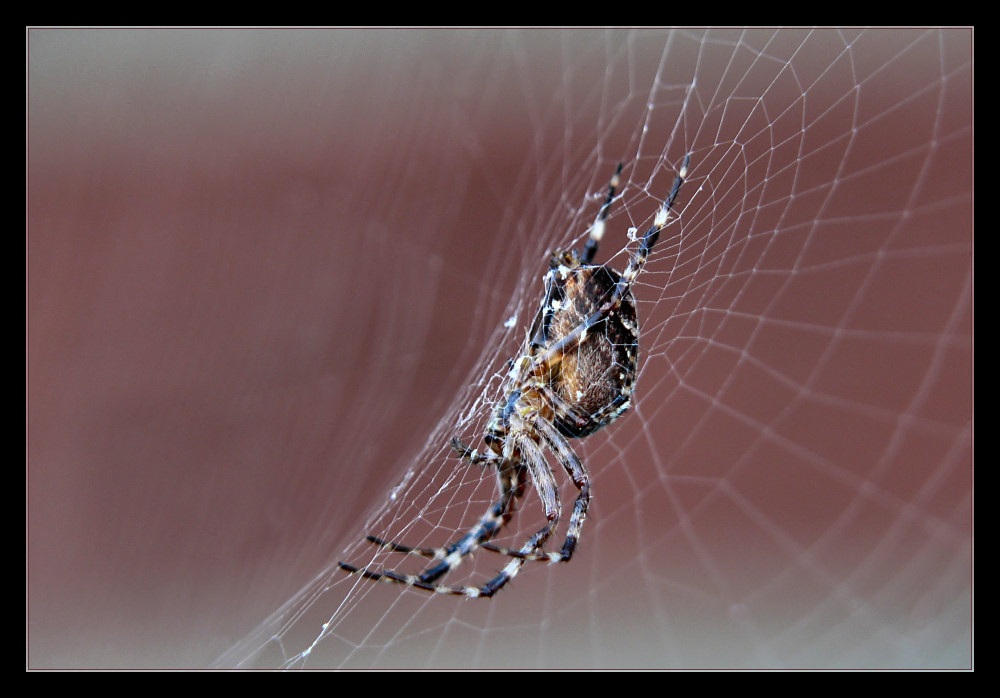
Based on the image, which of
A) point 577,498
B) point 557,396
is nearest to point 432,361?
point 577,498

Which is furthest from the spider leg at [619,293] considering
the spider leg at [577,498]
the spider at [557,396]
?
the spider leg at [577,498]

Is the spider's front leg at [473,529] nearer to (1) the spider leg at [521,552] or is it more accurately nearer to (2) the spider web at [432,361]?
(1) the spider leg at [521,552]

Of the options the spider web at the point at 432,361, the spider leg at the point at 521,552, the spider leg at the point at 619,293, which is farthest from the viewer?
the spider web at the point at 432,361

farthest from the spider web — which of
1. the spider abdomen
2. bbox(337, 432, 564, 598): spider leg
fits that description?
the spider abdomen

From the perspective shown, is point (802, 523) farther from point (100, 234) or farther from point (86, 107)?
point (86, 107)

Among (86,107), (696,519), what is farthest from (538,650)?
(86,107)

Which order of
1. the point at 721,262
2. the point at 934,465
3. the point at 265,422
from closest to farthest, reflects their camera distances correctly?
the point at 721,262
the point at 934,465
the point at 265,422
